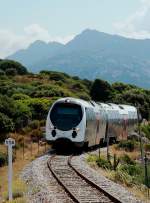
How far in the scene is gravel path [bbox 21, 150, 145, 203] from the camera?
16.8 m

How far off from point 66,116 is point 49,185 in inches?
506

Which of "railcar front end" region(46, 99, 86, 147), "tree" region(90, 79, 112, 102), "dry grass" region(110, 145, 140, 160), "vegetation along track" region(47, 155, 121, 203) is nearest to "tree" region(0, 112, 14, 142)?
"dry grass" region(110, 145, 140, 160)

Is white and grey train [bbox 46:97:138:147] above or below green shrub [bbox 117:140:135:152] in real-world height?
above

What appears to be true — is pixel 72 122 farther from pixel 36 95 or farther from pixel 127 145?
pixel 36 95

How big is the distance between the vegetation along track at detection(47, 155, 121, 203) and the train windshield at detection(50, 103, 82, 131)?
15.8 feet

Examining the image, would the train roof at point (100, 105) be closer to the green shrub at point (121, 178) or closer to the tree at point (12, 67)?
the green shrub at point (121, 178)

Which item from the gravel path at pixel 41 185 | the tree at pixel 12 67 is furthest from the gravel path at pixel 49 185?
the tree at pixel 12 67

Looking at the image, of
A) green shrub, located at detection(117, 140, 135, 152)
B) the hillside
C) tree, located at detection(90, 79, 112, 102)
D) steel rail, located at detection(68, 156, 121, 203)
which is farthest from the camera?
tree, located at detection(90, 79, 112, 102)

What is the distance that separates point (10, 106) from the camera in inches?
1768

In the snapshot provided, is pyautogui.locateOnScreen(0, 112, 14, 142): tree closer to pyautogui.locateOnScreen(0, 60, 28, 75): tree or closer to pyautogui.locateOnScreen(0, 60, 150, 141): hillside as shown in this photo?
pyautogui.locateOnScreen(0, 60, 150, 141): hillside

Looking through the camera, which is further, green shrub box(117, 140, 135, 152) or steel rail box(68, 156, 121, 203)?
green shrub box(117, 140, 135, 152)

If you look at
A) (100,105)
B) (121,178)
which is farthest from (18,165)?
(100,105)

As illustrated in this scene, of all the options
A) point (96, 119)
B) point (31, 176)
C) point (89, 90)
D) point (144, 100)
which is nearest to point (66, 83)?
point (89, 90)

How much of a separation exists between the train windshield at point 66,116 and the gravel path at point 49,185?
5.09 m
